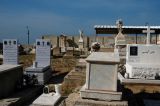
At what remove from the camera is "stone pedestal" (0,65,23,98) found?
385 inches

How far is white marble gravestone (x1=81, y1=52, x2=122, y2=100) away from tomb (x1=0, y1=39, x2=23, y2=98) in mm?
3945

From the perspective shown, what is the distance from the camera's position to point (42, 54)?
49.5 ft

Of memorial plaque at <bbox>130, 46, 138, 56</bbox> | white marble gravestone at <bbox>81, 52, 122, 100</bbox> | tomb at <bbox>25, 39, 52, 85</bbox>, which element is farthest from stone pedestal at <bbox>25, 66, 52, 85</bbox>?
white marble gravestone at <bbox>81, 52, 122, 100</bbox>

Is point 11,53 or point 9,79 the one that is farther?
point 11,53

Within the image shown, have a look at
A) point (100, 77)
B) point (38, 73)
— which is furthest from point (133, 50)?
point (100, 77)

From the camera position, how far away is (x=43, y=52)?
15.1 m

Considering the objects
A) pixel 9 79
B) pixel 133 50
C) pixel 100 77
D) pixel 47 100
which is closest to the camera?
pixel 100 77

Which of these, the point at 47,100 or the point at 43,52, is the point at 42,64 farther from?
the point at 47,100

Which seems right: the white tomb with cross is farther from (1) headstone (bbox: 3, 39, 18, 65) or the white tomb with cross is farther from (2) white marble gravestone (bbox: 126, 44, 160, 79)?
(1) headstone (bbox: 3, 39, 18, 65)

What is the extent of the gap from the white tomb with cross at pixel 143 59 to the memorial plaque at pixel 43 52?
4.35m

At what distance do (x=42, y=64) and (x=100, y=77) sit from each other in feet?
28.1

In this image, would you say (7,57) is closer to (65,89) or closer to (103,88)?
(65,89)

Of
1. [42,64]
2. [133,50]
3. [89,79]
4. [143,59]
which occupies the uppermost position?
[133,50]

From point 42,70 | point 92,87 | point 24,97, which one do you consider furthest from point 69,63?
point 92,87
